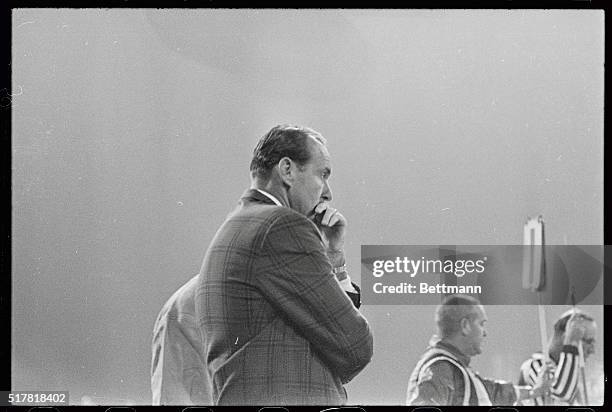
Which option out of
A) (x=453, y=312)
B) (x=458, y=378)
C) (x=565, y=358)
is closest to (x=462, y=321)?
(x=453, y=312)

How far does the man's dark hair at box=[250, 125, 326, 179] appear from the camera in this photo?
125 inches

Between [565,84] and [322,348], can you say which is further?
[565,84]

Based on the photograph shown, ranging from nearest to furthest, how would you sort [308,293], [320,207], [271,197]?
[308,293], [271,197], [320,207]

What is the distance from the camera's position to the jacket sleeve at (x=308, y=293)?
2744 millimetres

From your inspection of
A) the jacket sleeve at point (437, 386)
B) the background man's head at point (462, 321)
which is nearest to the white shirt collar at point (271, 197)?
the background man's head at point (462, 321)

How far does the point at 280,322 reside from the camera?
2.80 metres

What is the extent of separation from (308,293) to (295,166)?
1.91 ft

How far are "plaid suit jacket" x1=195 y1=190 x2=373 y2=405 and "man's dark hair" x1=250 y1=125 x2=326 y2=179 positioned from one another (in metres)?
0.29

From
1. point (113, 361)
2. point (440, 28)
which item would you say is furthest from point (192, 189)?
point (440, 28)

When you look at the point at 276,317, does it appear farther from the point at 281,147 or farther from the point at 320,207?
the point at 281,147

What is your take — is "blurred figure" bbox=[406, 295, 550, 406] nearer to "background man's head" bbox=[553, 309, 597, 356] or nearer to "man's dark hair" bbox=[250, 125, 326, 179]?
"background man's head" bbox=[553, 309, 597, 356]

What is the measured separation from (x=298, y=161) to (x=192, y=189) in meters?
0.46

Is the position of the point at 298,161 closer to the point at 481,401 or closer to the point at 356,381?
the point at 356,381

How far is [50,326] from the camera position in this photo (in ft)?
10.8
